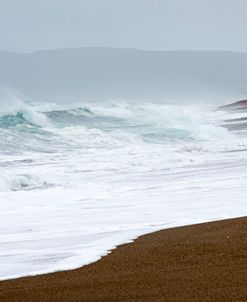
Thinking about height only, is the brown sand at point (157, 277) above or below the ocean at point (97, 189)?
below

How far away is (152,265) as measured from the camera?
8.10 meters

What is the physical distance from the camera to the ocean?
33.0 feet

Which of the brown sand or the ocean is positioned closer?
the brown sand

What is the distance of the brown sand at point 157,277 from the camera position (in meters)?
6.91

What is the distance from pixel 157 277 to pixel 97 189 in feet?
31.3

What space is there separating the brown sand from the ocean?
1.45ft

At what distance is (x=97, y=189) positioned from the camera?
671 inches

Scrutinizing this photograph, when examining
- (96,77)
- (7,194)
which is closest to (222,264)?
(7,194)

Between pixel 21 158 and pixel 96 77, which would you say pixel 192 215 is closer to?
pixel 21 158

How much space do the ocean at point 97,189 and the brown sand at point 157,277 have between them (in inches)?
17.4

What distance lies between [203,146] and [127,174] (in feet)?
34.6

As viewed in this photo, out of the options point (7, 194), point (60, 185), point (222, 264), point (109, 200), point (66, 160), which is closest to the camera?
point (222, 264)

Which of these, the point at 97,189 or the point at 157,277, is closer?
the point at 157,277

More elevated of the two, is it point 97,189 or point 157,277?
point 97,189
